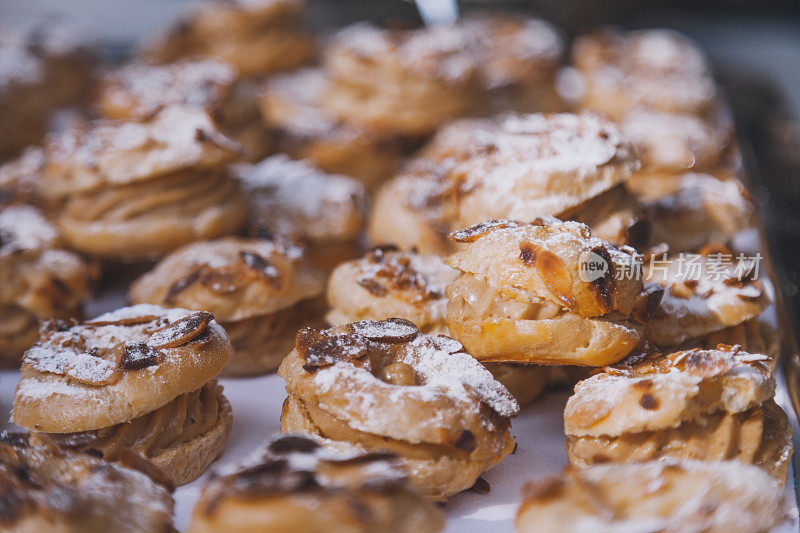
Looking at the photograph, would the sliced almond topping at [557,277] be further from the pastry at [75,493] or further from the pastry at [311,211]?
the pastry at [311,211]

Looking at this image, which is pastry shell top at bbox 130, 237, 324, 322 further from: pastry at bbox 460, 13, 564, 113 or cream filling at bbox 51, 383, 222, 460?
pastry at bbox 460, 13, 564, 113

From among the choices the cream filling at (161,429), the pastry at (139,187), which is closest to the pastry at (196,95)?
the pastry at (139,187)

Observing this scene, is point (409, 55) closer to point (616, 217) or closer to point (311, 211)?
point (311, 211)

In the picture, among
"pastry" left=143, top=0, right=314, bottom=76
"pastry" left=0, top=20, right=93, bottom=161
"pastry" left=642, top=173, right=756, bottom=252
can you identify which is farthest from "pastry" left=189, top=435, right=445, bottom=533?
"pastry" left=143, top=0, right=314, bottom=76

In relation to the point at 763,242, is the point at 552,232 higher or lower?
higher

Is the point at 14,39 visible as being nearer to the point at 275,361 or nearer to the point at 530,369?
the point at 275,361

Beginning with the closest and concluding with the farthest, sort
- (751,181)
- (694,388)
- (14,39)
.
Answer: (694,388) < (751,181) < (14,39)

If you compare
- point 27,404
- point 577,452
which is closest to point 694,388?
point 577,452
